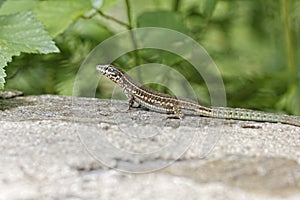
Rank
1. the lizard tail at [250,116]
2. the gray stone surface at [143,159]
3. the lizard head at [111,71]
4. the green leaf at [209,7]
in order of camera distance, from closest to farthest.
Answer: the gray stone surface at [143,159], the lizard tail at [250,116], the lizard head at [111,71], the green leaf at [209,7]

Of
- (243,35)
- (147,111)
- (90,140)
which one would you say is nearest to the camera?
(90,140)

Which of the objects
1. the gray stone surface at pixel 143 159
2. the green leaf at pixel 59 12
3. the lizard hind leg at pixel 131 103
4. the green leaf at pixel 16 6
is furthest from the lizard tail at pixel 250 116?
the green leaf at pixel 16 6

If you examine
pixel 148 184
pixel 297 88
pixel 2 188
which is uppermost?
pixel 297 88

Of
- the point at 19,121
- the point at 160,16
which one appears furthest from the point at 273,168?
the point at 160,16

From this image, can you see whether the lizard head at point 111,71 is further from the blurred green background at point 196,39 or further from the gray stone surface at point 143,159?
the gray stone surface at point 143,159

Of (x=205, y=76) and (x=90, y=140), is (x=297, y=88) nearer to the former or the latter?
(x=205, y=76)

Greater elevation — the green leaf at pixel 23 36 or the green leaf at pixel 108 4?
the green leaf at pixel 108 4
